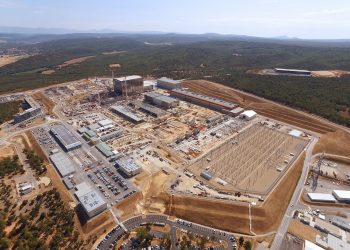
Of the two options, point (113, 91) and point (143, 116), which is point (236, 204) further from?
point (113, 91)

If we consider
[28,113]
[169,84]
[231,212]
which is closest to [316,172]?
[231,212]

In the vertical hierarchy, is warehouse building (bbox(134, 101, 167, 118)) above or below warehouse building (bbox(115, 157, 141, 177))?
below

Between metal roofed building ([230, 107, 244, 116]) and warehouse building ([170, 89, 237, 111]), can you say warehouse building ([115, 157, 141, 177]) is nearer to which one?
metal roofed building ([230, 107, 244, 116])

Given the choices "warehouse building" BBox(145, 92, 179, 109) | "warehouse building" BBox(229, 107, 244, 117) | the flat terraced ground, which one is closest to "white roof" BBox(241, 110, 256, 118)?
"warehouse building" BBox(229, 107, 244, 117)

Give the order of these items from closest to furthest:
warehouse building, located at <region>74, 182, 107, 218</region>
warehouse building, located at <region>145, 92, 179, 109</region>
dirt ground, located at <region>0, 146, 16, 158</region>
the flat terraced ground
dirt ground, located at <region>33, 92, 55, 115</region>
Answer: warehouse building, located at <region>74, 182, 107, 218</region> → the flat terraced ground → dirt ground, located at <region>0, 146, 16, 158</region> → warehouse building, located at <region>145, 92, 179, 109</region> → dirt ground, located at <region>33, 92, 55, 115</region>

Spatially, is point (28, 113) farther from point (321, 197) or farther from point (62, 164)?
point (321, 197)

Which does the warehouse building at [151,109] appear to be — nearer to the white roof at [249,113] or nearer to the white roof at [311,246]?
the white roof at [249,113]

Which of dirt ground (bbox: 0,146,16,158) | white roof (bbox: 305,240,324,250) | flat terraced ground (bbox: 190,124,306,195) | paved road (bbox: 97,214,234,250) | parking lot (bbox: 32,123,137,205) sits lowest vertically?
dirt ground (bbox: 0,146,16,158)
